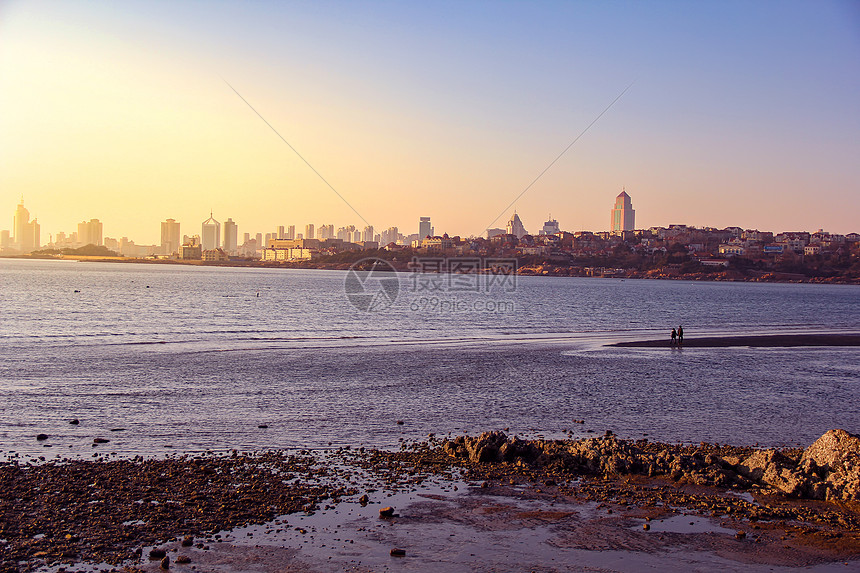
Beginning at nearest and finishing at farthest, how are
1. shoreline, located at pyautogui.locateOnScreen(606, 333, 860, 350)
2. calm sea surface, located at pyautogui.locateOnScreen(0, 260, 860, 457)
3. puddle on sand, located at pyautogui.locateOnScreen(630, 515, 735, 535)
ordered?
puddle on sand, located at pyautogui.locateOnScreen(630, 515, 735, 535) < calm sea surface, located at pyautogui.locateOnScreen(0, 260, 860, 457) < shoreline, located at pyautogui.locateOnScreen(606, 333, 860, 350)

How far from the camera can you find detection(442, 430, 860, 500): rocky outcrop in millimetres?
12992

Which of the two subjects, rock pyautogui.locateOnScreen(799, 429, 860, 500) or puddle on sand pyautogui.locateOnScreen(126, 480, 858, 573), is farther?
rock pyautogui.locateOnScreen(799, 429, 860, 500)

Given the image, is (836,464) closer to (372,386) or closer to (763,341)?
A: (372,386)

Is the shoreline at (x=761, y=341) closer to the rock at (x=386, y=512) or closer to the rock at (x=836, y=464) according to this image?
the rock at (x=836, y=464)

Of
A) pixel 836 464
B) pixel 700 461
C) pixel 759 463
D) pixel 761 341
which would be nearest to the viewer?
pixel 836 464

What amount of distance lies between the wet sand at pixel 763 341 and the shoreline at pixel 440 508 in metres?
29.2

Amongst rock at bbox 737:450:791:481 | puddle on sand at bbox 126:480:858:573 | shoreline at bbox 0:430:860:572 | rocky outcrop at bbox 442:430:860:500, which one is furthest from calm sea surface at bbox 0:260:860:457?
puddle on sand at bbox 126:480:858:573

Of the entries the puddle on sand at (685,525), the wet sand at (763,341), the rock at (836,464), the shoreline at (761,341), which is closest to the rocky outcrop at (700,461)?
the rock at (836,464)

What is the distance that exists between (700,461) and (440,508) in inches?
234

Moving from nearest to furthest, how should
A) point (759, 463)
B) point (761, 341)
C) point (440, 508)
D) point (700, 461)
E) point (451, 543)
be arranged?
1. point (451, 543)
2. point (440, 508)
3. point (759, 463)
4. point (700, 461)
5. point (761, 341)

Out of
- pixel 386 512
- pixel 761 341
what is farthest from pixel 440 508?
pixel 761 341

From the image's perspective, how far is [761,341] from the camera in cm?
4703

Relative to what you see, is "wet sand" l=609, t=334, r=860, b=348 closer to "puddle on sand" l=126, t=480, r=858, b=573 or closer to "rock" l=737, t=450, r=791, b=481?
"rock" l=737, t=450, r=791, b=481

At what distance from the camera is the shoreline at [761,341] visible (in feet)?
143
